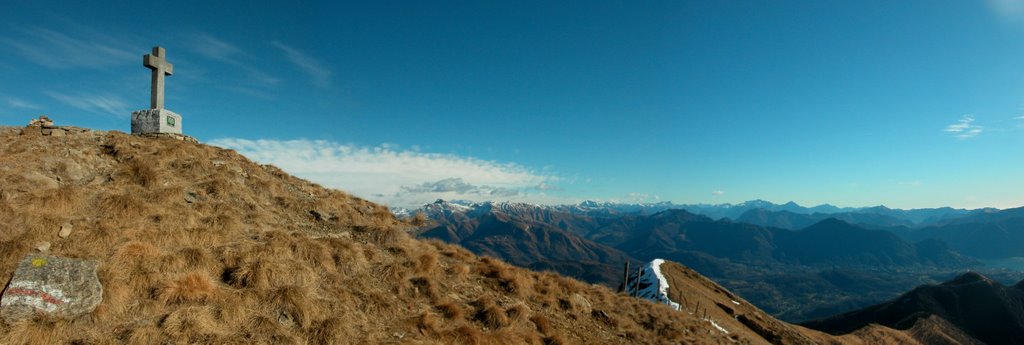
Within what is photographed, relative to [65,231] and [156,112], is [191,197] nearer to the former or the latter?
[65,231]

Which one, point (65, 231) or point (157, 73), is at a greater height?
point (157, 73)

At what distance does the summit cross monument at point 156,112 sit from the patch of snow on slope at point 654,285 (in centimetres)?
4595

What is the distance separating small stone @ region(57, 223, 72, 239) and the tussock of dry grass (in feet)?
0.36

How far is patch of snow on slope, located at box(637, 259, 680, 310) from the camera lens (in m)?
50.6

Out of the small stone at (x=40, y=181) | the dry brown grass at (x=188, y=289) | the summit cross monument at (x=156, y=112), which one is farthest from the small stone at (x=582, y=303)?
the summit cross monument at (x=156, y=112)

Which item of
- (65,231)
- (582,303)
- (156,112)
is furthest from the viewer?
(156,112)

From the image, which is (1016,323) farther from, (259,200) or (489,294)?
(259,200)

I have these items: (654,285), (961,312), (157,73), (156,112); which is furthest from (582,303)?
(961,312)

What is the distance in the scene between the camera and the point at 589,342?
570 inches

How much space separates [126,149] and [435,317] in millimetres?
15408

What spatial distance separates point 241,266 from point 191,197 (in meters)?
6.00

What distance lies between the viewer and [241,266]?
36.1 ft

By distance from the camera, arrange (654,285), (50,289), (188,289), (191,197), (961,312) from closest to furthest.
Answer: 1. (50,289)
2. (188,289)
3. (191,197)
4. (654,285)
5. (961,312)

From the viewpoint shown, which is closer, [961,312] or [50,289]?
[50,289]
